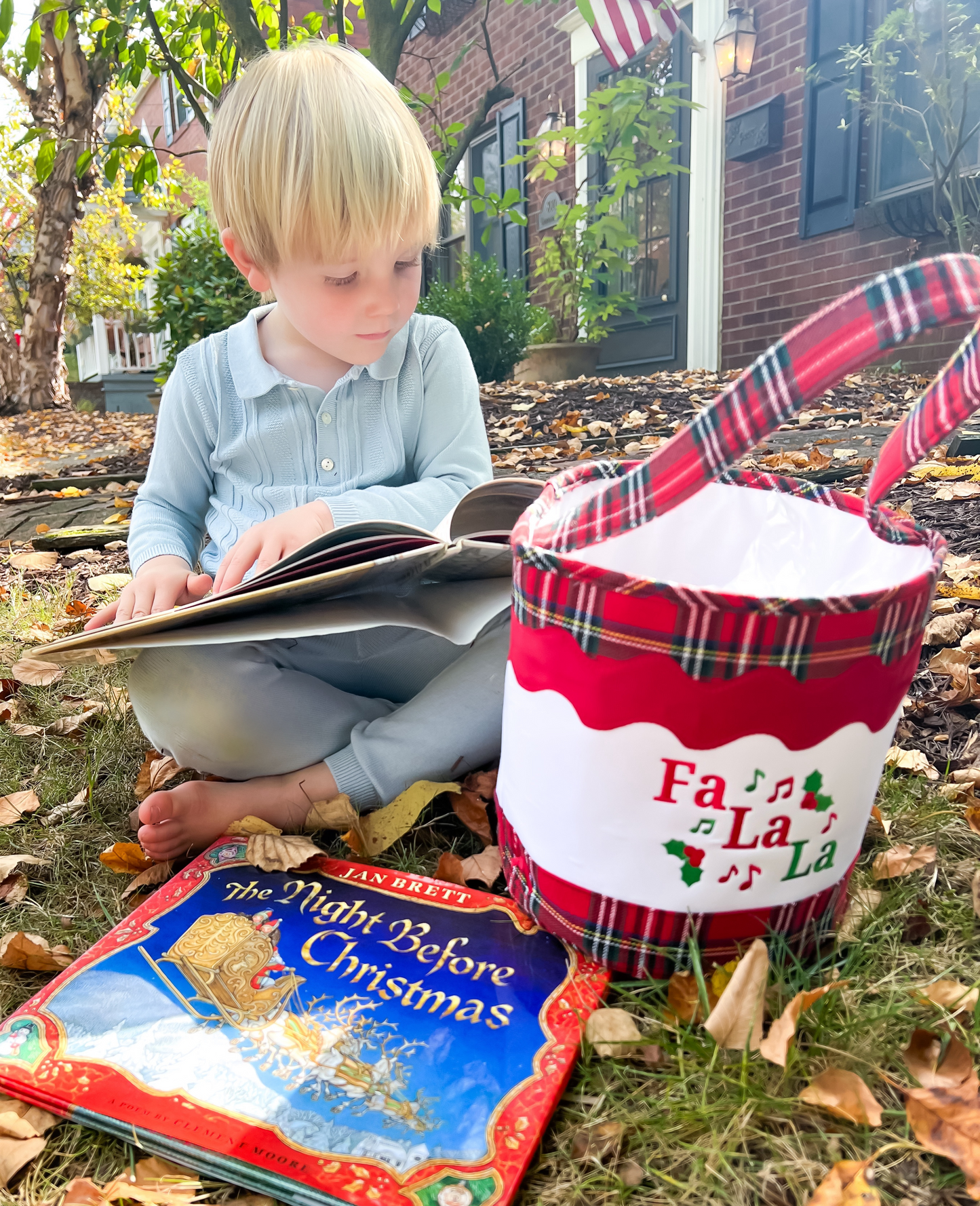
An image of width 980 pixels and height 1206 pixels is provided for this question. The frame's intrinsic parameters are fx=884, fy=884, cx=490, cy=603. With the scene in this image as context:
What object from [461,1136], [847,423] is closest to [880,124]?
[847,423]

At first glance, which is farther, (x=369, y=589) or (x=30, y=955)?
(x=369, y=589)

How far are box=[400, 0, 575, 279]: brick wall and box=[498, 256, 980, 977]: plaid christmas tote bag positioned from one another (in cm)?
690

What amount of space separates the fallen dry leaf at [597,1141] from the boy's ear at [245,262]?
3.69 feet

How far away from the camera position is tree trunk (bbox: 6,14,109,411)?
7.10m

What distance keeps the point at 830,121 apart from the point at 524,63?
2.43 m

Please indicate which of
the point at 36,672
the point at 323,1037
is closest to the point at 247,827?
the point at 323,1037

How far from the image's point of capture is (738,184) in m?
6.02

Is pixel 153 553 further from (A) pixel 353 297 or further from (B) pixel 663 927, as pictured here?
(B) pixel 663 927

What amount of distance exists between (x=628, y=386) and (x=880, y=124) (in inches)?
81.1

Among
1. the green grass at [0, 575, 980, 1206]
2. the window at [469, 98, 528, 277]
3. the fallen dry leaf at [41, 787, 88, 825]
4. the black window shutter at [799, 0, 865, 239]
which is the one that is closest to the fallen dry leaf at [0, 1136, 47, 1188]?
the green grass at [0, 575, 980, 1206]

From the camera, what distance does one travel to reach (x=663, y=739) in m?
0.73

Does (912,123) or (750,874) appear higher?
(912,123)

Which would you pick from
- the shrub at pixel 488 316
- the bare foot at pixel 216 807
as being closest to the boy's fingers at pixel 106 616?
the bare foot at pixel 216 807

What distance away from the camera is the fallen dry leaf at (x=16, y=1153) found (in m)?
0.70
